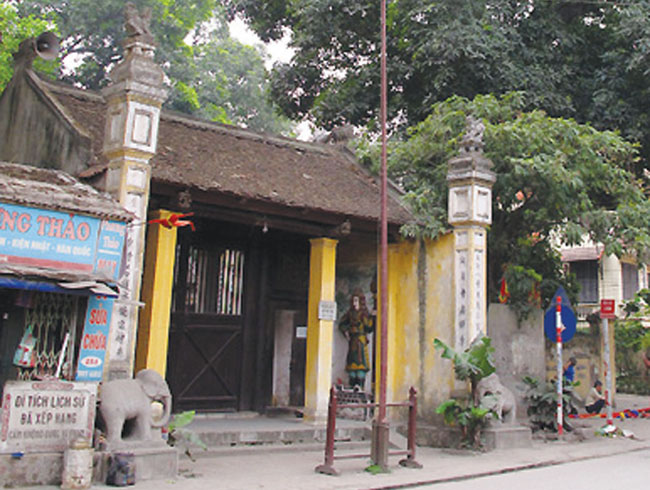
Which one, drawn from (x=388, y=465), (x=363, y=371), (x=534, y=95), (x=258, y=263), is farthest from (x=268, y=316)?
(x=534, y=95)

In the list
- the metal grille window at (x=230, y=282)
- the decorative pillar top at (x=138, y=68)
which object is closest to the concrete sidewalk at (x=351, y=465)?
the metal grille window at (x=230, y=282)

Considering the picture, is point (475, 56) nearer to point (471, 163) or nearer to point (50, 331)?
point (471, 163)

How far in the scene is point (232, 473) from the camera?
30.6ft

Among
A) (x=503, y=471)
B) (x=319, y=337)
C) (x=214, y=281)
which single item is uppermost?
(x=214, y=281)

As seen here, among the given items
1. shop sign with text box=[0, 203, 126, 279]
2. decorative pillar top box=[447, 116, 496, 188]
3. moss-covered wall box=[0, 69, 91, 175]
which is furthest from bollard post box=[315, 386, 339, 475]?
decorative pillar top box=[447, 116, 496, 188]

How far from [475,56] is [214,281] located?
8124mm

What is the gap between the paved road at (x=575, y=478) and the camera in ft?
30.0

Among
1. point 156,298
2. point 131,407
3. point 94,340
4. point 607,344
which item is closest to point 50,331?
point 94,340

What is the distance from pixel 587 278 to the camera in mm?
29734

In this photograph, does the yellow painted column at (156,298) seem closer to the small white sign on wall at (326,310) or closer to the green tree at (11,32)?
the small white sign on wall at (326,310)

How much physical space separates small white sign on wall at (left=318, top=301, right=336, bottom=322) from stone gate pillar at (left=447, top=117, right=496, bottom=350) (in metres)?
2.25

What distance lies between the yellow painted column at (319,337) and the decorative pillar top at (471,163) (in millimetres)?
2634

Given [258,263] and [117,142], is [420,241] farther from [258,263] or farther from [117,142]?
[117,142]

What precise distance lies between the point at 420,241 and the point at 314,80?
9004 millimetres
